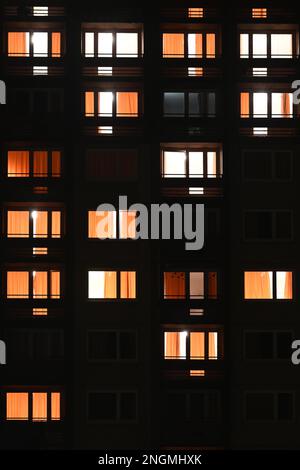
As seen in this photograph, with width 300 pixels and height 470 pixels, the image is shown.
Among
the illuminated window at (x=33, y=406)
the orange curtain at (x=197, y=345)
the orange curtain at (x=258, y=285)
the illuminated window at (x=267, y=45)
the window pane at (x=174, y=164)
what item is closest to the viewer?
the illuminated window at (x=33, y=406)

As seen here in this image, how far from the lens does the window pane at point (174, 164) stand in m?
37.2

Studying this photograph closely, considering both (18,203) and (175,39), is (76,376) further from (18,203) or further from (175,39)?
(175,39)

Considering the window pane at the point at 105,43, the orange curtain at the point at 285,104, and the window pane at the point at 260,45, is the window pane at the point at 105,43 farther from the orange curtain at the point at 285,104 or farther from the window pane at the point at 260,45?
the orange curtain at the point at 285,104

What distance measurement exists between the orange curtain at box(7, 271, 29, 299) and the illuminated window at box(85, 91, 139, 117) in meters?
9.53

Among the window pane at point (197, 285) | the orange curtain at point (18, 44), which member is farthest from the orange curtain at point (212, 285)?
the orange curtain at point (18, 44)

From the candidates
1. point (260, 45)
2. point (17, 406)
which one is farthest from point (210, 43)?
point (17, 406)

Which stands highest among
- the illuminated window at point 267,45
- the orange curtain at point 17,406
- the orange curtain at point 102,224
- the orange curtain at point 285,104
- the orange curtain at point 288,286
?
the illuminated window at point 267,45

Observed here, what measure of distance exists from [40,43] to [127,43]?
15.7 feet

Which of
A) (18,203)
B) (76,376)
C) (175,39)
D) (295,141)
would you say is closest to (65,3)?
(175,39)

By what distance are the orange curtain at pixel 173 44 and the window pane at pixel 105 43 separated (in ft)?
9.80

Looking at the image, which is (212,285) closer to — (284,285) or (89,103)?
(284,285)

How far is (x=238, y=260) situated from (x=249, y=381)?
21.0 feet

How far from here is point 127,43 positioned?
3769 centimetres

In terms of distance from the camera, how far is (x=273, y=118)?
123 ft
